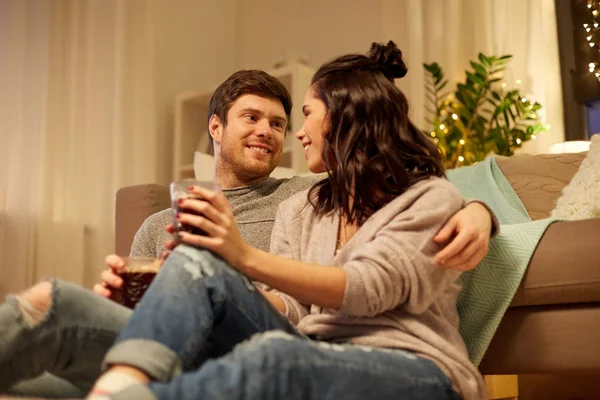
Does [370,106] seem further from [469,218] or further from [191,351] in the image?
[191,351]

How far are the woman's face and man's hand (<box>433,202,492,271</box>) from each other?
0.98ft

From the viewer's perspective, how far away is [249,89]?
1750 mm

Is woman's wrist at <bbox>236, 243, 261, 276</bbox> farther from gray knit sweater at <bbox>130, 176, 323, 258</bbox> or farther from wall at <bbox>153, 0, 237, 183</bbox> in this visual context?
wall at <bbox>153, 0, 237, 183</bbox>

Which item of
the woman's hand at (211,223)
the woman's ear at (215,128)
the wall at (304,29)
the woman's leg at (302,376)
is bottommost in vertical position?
the woman's leg at (302,376)

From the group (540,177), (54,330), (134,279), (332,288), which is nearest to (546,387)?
(540,177)

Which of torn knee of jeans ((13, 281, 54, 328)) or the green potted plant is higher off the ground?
the green potted plant

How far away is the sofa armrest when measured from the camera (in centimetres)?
201

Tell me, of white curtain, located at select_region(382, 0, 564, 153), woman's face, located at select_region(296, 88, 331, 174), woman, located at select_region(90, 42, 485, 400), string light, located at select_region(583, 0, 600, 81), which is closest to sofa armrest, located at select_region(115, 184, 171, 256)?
woman, located at select_region(90, 42, 485, 400)

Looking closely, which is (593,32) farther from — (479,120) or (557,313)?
(557,313)

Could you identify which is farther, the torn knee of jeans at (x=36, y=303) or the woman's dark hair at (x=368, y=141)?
the woman's dark hair at (x=368, y=141)

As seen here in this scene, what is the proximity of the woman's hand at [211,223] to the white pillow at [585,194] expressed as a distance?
→ 0.85 m

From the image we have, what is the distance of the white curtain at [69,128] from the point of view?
2.76 meters

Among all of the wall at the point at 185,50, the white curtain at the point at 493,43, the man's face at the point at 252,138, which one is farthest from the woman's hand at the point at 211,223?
the wall at the point at 185,50

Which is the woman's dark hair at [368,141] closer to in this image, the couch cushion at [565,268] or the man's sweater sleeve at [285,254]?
the man's sweater sleeve at [285,254]
